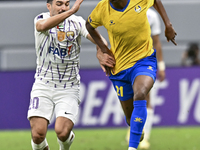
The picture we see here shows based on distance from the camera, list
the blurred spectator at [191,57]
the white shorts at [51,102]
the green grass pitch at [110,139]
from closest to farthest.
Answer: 1. the white shorts at [51,102]
2. the green grass pitch at [110,139]
3. the blurred spectator at [191,57]

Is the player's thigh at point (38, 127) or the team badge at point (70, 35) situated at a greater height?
the team badge at point (70, 35)

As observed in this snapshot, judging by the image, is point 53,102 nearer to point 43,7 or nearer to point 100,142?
point 100,142

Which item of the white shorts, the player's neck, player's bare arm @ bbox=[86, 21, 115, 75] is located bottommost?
the white shorts

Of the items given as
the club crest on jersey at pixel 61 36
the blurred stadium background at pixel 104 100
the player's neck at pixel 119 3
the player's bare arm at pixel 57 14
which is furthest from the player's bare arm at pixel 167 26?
the blurred stadium background at pixel 104 100

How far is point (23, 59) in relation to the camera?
1348cm

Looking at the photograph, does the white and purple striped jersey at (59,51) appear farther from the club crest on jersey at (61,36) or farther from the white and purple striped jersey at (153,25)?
the white and purple striped jersey at (153,25)

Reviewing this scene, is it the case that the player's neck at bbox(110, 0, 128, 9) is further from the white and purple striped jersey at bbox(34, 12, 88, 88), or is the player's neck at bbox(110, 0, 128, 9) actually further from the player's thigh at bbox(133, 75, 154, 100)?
the player's thigh at bbox(133, 75, 154, 100)

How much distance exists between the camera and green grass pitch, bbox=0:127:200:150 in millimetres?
7425

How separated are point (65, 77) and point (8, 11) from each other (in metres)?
8.45

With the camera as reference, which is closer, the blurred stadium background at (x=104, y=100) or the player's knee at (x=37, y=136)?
the player's knee at (x=37, y=136)

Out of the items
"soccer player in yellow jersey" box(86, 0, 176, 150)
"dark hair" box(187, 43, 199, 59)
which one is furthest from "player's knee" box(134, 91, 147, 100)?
"dark hair" box(187, 43, 199, 59)

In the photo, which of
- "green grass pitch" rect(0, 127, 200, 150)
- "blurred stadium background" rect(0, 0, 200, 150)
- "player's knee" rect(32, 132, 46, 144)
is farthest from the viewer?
"blurred stadium background" rect(0, 0, 200, 150)

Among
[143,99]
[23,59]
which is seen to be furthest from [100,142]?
[23,59]

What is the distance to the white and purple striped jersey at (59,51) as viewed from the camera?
5473 mm
